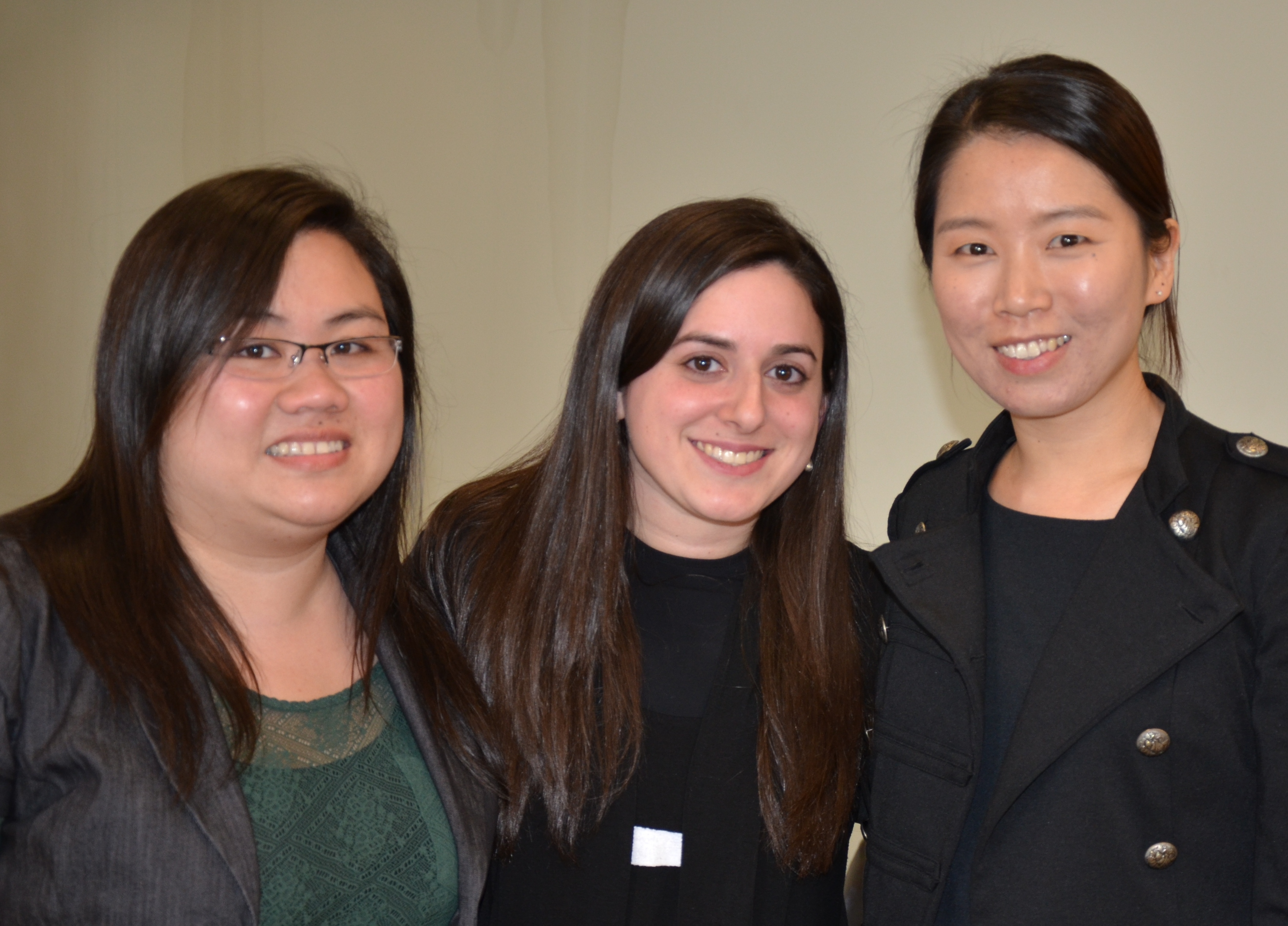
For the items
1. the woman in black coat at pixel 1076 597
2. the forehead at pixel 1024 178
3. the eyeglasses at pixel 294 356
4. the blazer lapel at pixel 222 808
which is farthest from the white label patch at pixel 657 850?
the forehead at pixel 1024 178

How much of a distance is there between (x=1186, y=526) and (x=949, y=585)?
346 mm

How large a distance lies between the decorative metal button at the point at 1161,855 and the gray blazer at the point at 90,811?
114cm

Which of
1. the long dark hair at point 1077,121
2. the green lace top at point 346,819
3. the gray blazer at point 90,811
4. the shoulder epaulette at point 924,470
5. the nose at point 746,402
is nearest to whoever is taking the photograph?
the gray blazer at point 90,811

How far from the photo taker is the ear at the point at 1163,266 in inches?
67.1

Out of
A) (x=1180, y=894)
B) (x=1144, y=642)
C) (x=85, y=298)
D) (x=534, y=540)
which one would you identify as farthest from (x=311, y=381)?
(x=85, y=298)

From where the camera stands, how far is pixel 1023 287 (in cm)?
166

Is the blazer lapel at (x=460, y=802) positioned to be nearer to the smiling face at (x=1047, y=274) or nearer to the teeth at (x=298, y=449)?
the teeth at (x=298, y=449)

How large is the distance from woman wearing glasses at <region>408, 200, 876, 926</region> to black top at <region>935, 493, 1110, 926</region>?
201mm

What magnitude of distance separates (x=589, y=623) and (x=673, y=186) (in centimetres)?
182

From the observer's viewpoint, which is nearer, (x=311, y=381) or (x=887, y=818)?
(x=311, y=381)

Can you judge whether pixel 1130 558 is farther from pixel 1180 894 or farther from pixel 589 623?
pixel 589 623

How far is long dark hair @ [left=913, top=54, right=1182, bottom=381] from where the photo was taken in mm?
1641

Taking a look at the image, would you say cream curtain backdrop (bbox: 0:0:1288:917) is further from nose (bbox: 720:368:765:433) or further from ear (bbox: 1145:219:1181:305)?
nose (bbox: 720:368:765:433)

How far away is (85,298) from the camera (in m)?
4.77
